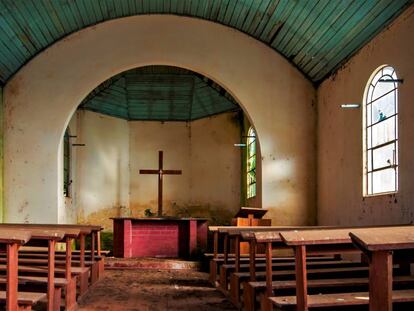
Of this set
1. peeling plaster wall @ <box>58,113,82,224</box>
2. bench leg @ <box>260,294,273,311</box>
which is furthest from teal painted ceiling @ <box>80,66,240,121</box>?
bench leg @ <box>260,294,273,311</box>

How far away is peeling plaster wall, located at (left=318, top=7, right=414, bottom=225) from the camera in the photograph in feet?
20.8

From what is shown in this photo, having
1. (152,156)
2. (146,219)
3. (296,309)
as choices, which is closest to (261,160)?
(146,219)

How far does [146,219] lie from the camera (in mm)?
10414

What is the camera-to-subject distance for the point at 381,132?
23.8ft

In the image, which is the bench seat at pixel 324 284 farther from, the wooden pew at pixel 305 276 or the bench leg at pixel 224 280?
the bench leg at pixel 224 280

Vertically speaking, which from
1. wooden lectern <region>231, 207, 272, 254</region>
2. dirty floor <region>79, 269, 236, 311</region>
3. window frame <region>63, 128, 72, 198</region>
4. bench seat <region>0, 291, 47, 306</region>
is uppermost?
window frame <region>63, 128, 72, 198</region>

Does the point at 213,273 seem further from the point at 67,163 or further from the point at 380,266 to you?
the point at 67,163

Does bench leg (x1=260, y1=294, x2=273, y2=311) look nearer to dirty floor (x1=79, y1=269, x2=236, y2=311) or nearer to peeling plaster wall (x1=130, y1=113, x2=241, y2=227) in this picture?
dirty floor (x1=79, y1=269, x2=236, y2=311)

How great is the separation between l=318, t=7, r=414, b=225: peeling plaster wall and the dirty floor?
236cm

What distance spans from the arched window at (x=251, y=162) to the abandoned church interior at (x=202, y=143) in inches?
4.2

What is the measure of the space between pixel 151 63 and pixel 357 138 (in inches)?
159

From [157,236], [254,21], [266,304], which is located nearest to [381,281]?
[266,304]

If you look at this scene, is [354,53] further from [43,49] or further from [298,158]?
[43,49]

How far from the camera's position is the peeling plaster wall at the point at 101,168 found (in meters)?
13.5
